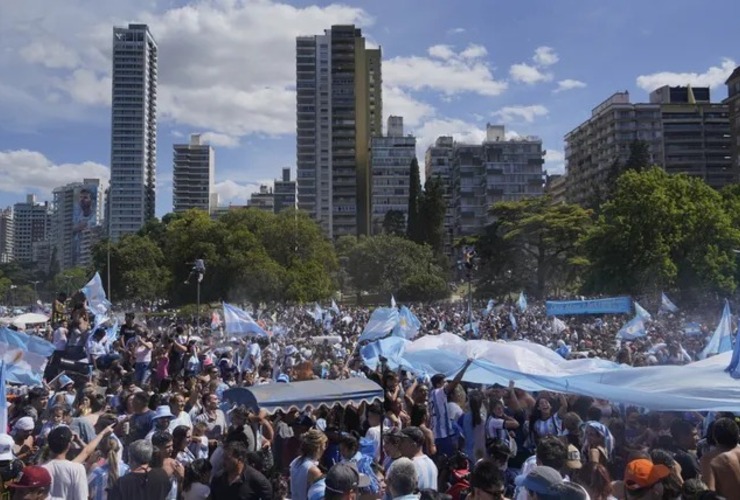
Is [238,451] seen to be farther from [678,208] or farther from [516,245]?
[516,245]

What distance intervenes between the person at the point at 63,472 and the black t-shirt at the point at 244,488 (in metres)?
1.00

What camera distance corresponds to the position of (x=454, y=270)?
3637 inches

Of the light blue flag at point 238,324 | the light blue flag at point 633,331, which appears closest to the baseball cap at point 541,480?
the light blue flag at point 238,324

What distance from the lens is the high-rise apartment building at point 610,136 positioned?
308 feet

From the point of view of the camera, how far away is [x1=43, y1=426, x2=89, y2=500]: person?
518cm

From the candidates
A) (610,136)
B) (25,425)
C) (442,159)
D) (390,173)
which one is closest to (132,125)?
(390,173)

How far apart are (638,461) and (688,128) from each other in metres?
101

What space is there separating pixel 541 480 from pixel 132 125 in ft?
537

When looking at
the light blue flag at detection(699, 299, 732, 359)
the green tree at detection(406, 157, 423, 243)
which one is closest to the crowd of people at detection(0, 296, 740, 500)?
the light blue flag at detection(699, 299, 732, 359)

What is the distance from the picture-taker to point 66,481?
17.1ft

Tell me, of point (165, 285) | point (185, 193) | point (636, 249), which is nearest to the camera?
point (636, 249)

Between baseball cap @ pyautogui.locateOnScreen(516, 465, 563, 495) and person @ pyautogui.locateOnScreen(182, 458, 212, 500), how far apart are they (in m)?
2.70

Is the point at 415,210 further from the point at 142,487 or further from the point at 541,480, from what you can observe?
the point at 541,480

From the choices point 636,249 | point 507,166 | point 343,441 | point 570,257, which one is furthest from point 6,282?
point 343,441
